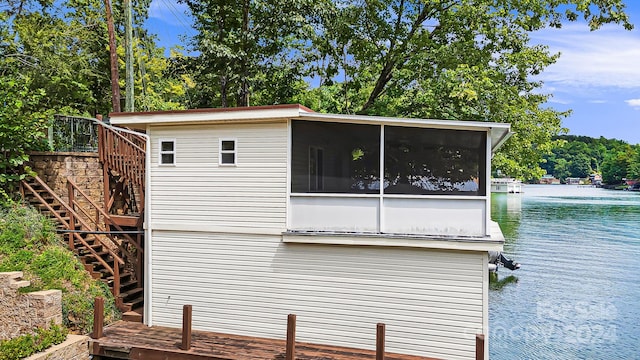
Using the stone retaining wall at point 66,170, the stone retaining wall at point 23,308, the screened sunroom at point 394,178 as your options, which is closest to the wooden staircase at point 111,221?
the stone retaining wall at point 66,170

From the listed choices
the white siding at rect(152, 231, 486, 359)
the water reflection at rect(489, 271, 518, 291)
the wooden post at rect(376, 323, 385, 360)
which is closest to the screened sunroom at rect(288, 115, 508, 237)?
the white siding at rect(152, 231, 486, 359)

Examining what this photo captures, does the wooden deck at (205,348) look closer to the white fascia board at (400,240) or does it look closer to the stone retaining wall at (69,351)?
the stone retaining wall at (69,351)

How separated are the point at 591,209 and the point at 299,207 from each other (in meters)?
54.7

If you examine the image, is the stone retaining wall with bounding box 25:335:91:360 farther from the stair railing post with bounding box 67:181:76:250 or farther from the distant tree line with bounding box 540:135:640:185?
the distant tree line with bounding box 540:135:640:185

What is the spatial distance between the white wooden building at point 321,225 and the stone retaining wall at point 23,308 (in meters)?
1.81

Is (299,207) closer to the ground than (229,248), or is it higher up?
higher up

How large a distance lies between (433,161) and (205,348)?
555 cm

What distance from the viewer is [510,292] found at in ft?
71.5

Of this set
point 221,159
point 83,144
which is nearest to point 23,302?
point 221,159

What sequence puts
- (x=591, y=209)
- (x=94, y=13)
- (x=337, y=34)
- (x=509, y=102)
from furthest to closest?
(x=591, y=209)
(x=94, y=13)
(x=337, y=34)
(x=509, y=102)

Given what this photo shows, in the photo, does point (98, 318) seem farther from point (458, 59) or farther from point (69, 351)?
point (458, 59)

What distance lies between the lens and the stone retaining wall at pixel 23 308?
29.1ft

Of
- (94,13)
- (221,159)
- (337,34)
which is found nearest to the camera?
(221,159)

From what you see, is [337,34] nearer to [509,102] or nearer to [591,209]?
[509,102]
